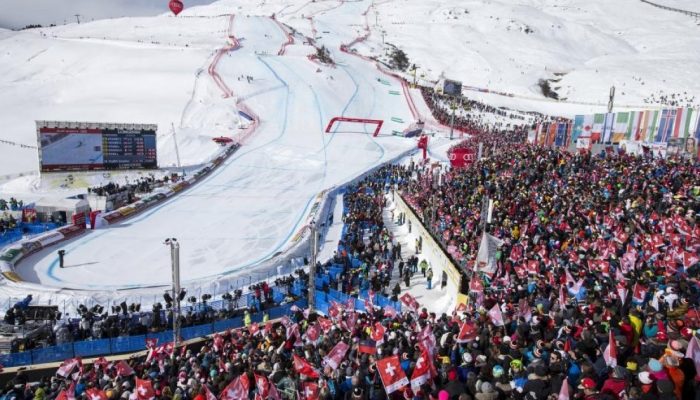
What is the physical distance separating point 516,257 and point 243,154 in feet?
89.6

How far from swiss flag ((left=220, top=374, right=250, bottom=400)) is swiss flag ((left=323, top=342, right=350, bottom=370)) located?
1.35 metres

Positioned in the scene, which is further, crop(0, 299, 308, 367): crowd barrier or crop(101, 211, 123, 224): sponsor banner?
crop(101, 211, 123, 224): sponsor banner

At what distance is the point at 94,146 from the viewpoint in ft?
100

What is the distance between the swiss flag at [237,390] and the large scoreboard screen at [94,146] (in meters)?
27.1

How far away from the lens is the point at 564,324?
750 centimetres

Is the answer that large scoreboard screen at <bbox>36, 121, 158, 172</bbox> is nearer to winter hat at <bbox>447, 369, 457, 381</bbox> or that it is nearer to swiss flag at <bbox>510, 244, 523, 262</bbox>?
swiss flag at <bbox>510, 244, 523, 262</bbox>

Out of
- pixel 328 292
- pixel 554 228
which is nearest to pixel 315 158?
pixel 328 292

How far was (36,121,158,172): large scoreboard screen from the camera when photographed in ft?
95.8

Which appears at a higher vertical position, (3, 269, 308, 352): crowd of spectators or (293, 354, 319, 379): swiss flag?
(293, 354, 319, 379): swiss flag

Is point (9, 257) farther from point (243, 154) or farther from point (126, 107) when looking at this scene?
point (126, 107)

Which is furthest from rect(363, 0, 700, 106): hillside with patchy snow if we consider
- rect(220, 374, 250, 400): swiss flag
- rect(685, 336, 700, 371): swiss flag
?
rect(220, 374, 250, 400): swiss flag

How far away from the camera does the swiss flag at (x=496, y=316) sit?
816 cm

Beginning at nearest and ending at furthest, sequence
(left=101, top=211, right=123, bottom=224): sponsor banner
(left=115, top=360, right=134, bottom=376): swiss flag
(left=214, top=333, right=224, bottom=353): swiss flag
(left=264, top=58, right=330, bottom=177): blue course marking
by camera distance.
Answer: (left=115, top=360, right=134, bottom=376): swiss flag, (left=214, top=333, right=224, bottom=353): swiss flag, (left=101, top=211, right=123, bottom=224): sponsor banner, (left=264, top=58, right=330, bottom=177): blue course marking

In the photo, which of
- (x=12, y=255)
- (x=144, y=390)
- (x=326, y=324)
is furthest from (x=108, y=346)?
(x=12, y=255)
